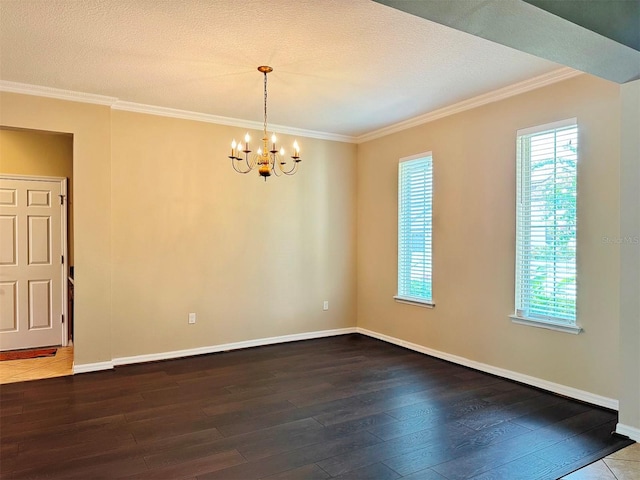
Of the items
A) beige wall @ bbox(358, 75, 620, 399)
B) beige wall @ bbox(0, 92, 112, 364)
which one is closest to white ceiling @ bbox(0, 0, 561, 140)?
beige wall @ bbox(0, 92, 112, 364)

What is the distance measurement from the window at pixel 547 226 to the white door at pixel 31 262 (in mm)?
5422

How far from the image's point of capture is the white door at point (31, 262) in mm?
5316

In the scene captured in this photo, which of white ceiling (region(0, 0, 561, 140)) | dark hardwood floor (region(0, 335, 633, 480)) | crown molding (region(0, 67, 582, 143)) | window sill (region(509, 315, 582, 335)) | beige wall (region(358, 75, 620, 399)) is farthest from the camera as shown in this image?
crown molding (region(0, 67, 582, 143))

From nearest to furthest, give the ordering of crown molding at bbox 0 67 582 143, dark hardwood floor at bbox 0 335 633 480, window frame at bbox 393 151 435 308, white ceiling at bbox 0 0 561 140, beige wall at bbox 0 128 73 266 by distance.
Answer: dark hardwood floor at bbox 0 335 633 480, white ceiling at bbox 0 0 561 140, crown molding at bbox 0 67 582 143, window frame at bbox 393 151 435 308, beige wall at bbox 0 128 73 266

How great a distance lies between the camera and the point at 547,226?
3.93 m

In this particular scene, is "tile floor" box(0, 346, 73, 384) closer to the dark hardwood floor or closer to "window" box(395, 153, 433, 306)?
the dark hardwood floor

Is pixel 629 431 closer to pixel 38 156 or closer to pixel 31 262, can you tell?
pixel 31 262

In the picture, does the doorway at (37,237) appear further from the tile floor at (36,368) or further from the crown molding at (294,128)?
the crown molding at (294,128)

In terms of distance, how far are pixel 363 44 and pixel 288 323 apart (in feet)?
12.3

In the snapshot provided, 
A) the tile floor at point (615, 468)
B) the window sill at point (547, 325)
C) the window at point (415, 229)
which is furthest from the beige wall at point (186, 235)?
the tile floor at point (615, 468)

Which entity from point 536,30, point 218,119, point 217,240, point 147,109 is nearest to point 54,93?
point 147,109

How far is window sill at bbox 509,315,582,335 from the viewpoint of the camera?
3688mm

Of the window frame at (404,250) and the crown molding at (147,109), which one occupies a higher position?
the crown molding at (147,109)

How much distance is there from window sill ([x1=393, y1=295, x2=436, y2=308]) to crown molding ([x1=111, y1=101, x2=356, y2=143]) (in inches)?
94.2
